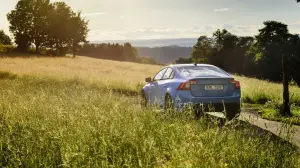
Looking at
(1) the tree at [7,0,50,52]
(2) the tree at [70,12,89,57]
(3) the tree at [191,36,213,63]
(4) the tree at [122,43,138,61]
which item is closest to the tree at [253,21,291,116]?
(3) the tree at [191,36,213,63]

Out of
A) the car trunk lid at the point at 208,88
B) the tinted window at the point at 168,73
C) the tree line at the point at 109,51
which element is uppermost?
the tree line at the point at 109,51

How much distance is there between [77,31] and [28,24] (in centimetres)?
784

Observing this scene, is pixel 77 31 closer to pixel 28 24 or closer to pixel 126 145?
pixel 28 24

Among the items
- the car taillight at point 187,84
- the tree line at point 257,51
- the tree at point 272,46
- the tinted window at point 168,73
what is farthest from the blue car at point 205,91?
the tree at point 272,46

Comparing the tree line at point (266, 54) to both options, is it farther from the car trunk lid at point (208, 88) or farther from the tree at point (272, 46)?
the car trunk lid at point (208, 88)

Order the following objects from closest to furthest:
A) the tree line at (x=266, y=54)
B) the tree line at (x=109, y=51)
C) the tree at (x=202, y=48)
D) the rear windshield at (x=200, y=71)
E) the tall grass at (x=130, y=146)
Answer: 1. the tall grass at (x=130, y=146)
2. the rear windshield at (x=200, y=71)
3. the tree line at (x=266, y=54)
4. the tree at (x=202, y=48)
5. the tree line at (x=109, y=51)

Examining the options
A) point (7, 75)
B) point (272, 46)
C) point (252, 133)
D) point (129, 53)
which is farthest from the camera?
point (129, 53)

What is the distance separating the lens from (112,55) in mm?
137875

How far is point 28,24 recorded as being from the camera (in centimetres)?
5709

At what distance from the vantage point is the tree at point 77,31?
5844 cm

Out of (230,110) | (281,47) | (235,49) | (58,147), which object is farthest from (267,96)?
(235,49)

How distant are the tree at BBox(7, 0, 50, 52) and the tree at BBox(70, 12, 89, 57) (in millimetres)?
4481

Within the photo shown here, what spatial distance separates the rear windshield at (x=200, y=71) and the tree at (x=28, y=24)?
5148 cm

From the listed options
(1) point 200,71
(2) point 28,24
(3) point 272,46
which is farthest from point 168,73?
(2) point 28,24
